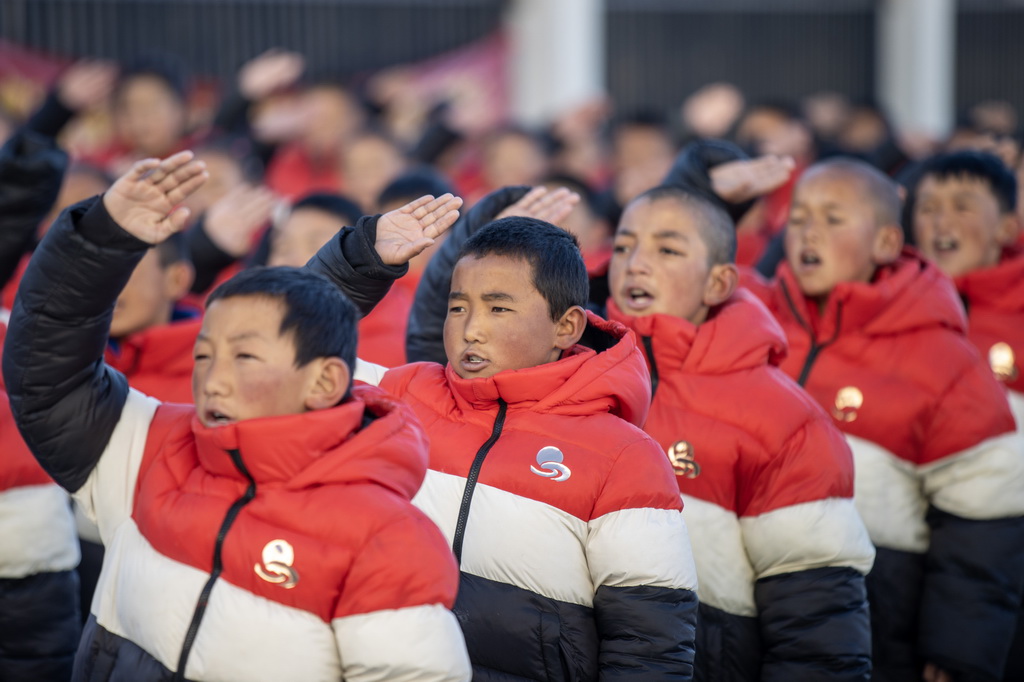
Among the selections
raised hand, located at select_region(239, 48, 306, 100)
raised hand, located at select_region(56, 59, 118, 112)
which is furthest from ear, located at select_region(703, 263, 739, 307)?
raised hand, located at select_region(239, 48, 306, 100)

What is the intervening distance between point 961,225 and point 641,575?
94.1 inches

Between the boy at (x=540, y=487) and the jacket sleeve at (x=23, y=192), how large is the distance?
1.39 m

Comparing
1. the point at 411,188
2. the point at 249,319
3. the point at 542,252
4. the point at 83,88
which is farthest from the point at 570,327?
the point at 83,88

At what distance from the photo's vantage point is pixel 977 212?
4.16 meters

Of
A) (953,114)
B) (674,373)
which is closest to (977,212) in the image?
(674,373)

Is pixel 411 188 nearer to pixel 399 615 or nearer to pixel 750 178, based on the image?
pixel 750 178

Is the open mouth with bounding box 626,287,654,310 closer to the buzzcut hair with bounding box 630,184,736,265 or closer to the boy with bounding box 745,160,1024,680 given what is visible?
the buzzcut hair with bounding box 630,184,736,265

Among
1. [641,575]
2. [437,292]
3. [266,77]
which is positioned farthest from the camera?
[266,77]

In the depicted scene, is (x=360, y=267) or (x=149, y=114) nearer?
(x=360, y=267)

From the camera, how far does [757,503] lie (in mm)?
2822

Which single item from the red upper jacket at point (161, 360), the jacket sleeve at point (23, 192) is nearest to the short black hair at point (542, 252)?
the red upper jacket at point (161, 360)

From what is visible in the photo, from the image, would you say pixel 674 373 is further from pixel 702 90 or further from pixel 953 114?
pixel 953 114

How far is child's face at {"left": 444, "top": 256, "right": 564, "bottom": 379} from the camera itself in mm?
2547

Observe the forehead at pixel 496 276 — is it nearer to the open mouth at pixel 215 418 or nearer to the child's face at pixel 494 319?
the child's face at pixel 494 319
